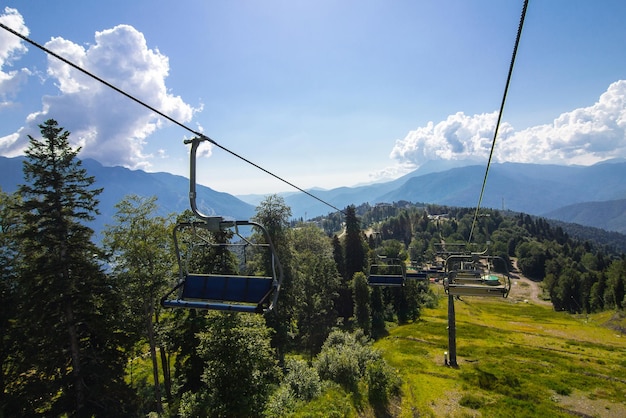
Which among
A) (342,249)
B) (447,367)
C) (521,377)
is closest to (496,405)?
(521,377)

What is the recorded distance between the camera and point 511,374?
28594 mm

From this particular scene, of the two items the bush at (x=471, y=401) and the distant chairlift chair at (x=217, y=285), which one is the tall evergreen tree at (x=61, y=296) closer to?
the distant chairlift chair at (x=217, y=285)

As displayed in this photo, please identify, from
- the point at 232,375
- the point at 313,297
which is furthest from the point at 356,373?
the point at 313,297

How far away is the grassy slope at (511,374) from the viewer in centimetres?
2269

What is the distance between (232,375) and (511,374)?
25.0m

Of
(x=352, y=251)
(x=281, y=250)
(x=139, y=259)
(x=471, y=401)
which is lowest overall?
(x=471, y=401)

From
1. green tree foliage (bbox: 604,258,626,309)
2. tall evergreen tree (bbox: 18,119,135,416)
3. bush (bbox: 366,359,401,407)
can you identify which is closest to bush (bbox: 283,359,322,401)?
bush (bbox: 366,359,401,407)

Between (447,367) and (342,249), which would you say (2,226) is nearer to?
(447,367)

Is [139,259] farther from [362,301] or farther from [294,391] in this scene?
[362,301]

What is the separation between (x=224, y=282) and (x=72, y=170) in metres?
19.6

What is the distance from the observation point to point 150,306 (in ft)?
84.4

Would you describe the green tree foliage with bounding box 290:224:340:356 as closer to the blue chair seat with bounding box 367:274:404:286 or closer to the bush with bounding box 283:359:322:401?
the blue chair seat with bounding box 367:274:404:286

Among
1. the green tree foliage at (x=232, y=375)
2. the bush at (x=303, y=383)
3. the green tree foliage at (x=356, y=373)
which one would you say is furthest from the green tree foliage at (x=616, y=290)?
the green tree foliage at (x=232, y=375)

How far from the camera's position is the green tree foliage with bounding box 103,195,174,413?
80.5ft
